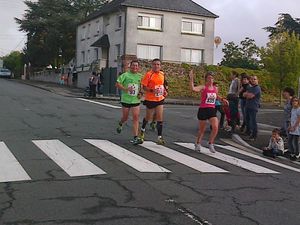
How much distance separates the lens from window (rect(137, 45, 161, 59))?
146ft

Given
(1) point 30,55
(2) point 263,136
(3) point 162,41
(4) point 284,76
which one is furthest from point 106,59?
(2) point 263,136

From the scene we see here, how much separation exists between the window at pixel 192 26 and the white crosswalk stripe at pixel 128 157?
117 ft

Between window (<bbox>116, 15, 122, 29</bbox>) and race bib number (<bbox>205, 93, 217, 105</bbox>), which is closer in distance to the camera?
race bib number (<bbox>205, 93, 217, 105</bbox>)

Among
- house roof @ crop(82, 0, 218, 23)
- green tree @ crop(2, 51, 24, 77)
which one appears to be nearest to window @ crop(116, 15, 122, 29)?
house roof @ crop(82, 0, 218, 23)

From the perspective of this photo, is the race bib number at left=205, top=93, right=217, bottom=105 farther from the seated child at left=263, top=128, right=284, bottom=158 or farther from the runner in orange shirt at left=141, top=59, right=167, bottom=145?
the seated child at left=263, top=128, right=284, bottom=158

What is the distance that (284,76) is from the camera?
37875 millimetres

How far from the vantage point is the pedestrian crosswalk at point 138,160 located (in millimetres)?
8672

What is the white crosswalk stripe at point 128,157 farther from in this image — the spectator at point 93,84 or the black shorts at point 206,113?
the spectator at point 93,84

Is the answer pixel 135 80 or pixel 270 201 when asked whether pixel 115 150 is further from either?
pixel 270 201

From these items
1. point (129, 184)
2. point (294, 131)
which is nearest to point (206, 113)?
point (294, 131)

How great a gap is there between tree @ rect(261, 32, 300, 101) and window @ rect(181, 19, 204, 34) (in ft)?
31.5

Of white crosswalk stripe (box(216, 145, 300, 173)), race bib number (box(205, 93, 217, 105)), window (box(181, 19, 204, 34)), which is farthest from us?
window (box(181, 19, 204, 34))

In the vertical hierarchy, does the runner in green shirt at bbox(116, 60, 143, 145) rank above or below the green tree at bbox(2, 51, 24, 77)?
below

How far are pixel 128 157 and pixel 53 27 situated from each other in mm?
56395
